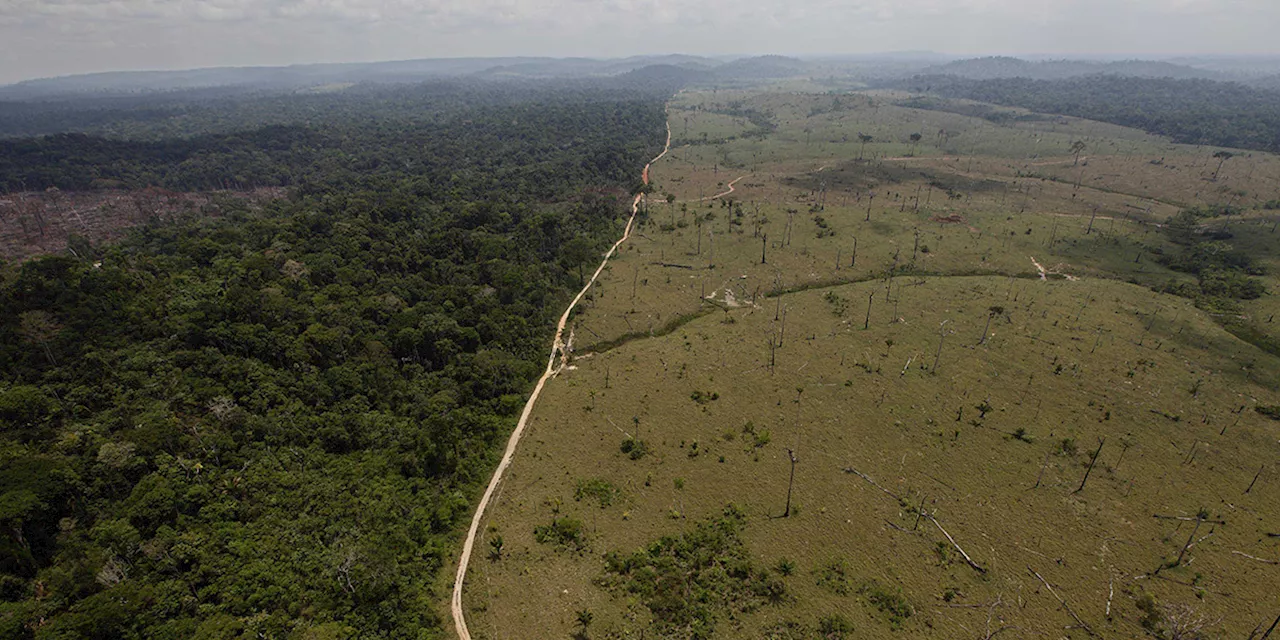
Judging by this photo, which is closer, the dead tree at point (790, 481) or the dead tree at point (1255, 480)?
the dead tree at point (790, 481)

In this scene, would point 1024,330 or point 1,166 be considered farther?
point 1,166

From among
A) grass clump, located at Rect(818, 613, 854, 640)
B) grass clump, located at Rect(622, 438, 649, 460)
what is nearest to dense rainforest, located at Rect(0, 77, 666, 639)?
grass clump, located at Rect(622, 438, 649, 460)

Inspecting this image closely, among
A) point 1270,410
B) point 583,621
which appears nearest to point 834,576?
point 583,621

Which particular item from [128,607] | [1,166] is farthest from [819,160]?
[1,166]

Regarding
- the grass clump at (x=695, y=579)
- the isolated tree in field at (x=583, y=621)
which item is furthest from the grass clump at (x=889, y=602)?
the isolated tree in field at (x=583, y=621)

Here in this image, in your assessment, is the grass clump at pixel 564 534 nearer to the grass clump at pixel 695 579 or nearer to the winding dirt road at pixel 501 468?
the grass clump at pixel 695 579

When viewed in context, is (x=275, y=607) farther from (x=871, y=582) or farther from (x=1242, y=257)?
(x=1242, y=257)
